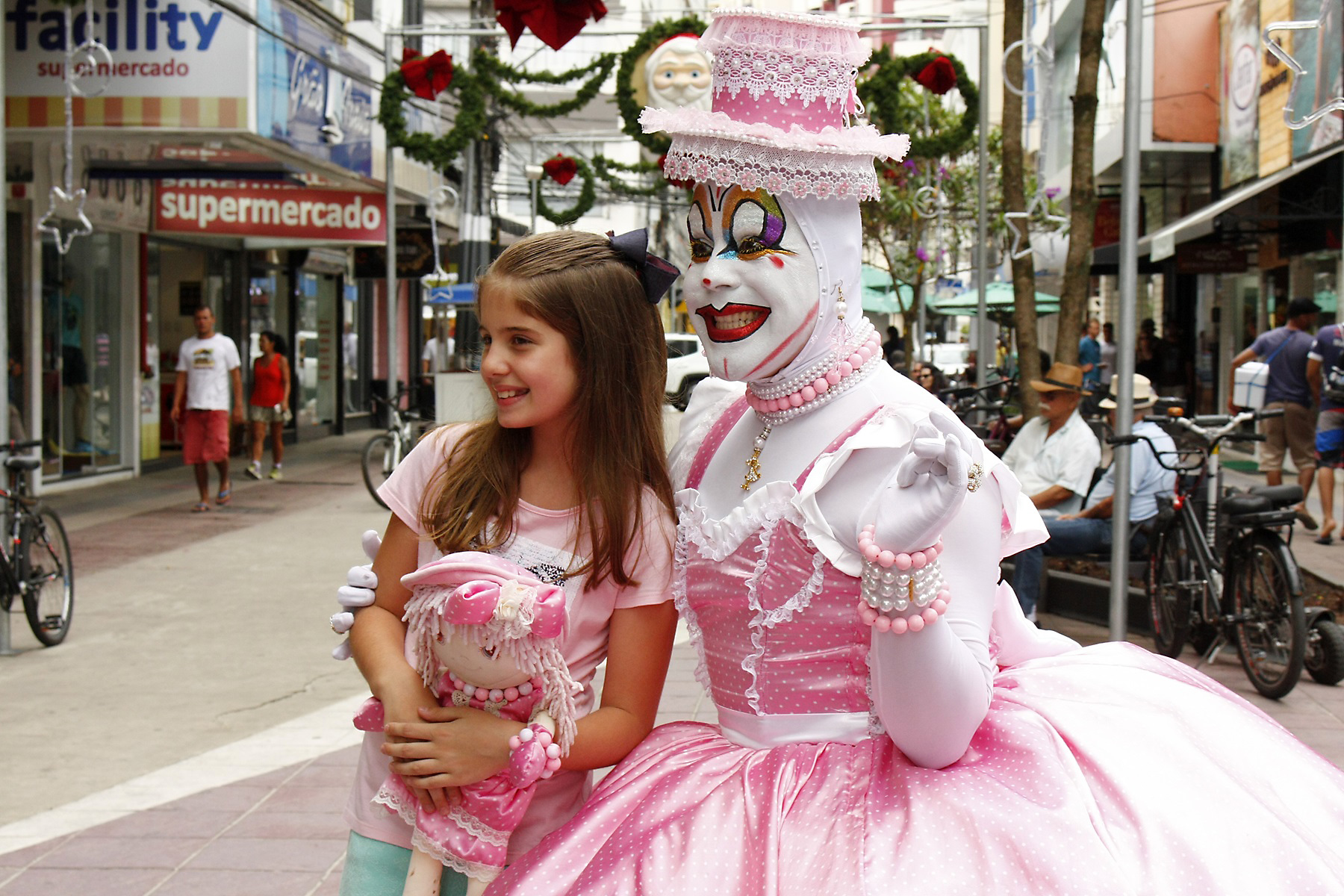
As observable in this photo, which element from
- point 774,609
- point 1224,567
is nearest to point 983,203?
point 1224,567

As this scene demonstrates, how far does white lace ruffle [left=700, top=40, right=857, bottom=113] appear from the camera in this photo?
1.98m

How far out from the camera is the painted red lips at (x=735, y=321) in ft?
6.61

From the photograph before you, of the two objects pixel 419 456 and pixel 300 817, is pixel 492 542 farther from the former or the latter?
pixel 300 817

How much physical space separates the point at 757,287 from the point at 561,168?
1238cm

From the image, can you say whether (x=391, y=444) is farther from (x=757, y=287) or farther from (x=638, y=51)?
(x=757, y=287)

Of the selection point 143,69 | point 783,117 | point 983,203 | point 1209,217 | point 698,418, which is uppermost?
point 143,69

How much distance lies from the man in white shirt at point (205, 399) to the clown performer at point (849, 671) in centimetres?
989

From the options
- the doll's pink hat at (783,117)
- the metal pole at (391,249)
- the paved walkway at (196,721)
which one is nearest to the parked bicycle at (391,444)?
the metal pole at (391,249)

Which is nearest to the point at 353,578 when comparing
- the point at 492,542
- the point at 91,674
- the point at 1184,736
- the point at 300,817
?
the point at 492,542

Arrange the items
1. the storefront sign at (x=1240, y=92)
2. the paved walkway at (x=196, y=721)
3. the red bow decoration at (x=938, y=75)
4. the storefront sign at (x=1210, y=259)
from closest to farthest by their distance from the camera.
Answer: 1. the paved walkway at (x=196, y=721)
2. the red bow decoration at (x=938, y=75)
3. the storefront sign at (x=1240, y=92)
4. the storefront sign at (x=1210, y=259)

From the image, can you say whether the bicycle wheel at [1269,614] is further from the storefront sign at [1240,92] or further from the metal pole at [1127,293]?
the storefront sign at [1240,92]

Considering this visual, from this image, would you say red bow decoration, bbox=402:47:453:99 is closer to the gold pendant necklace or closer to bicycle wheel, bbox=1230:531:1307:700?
bicycle wheel, bbox=1230:531:1307:700

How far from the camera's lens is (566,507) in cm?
206

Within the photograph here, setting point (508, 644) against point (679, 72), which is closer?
point (508, 644)
